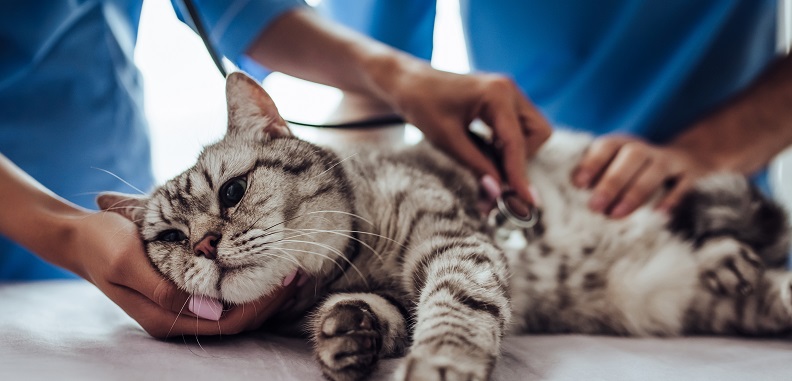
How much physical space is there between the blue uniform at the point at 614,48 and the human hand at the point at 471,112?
0.50 m

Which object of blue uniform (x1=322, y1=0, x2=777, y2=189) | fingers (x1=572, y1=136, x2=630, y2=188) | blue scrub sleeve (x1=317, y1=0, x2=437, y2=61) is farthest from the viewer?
blue scrub sleeve (x1=317, y1=0, x2=437, y2=61)

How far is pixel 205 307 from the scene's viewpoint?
81 centimetres

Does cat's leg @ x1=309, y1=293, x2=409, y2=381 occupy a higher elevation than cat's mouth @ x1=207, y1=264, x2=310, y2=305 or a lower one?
lower

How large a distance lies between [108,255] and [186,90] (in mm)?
585

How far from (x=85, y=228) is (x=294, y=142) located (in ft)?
1.26

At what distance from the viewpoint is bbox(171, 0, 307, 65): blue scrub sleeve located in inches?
50.8

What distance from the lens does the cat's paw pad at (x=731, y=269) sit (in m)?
1.09

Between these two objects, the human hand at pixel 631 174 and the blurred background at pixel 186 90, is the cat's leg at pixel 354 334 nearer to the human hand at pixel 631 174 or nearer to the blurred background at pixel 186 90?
the blurred background at pixel 186 90

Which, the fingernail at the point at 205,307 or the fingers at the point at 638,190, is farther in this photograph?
the fingers at the point at 638,190

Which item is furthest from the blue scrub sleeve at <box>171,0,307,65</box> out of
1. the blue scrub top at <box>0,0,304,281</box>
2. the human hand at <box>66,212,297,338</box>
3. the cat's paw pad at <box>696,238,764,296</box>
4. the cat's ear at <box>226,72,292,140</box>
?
the cat's paw pad at <box>696,238,764,296</box>

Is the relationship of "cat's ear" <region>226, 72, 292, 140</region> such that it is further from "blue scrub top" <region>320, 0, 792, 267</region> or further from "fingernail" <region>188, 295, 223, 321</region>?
"blue scrub top" <region>320, 0, 792, 267</region>

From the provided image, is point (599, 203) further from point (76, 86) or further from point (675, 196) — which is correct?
point (76, 86)

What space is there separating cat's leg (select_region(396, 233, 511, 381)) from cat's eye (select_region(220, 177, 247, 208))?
330 millimetres

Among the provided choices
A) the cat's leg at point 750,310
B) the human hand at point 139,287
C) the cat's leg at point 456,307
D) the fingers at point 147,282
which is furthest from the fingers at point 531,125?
the fingers at point 147,282
